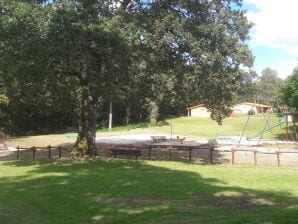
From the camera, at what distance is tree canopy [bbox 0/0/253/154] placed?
60.1ft

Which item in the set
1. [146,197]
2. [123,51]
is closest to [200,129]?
[123,51]

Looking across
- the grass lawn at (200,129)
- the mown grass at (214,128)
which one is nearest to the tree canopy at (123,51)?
the grass lawn at (200,129)

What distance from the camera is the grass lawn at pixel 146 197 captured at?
945 centimetres

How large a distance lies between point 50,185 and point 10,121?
39.6 m

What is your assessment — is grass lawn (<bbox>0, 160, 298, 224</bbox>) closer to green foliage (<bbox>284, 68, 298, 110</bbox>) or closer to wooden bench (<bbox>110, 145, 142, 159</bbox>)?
wooden bench (<bbox>110, 145, 142, 159</bbox>)

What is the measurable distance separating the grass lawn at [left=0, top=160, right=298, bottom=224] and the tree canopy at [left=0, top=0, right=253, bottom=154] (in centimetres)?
435

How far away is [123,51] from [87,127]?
5897 millimetres

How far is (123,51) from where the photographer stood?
19.3m

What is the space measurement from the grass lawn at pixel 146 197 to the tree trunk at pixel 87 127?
5.51 metres

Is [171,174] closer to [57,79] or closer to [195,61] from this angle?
[195,61]

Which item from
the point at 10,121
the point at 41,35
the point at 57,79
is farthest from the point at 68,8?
the point at 10,121

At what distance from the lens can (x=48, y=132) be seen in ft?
182

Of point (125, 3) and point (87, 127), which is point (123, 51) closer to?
point (125, 3)

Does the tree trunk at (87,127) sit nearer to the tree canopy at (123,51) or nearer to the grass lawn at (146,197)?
the tree canopy at (123,51)
